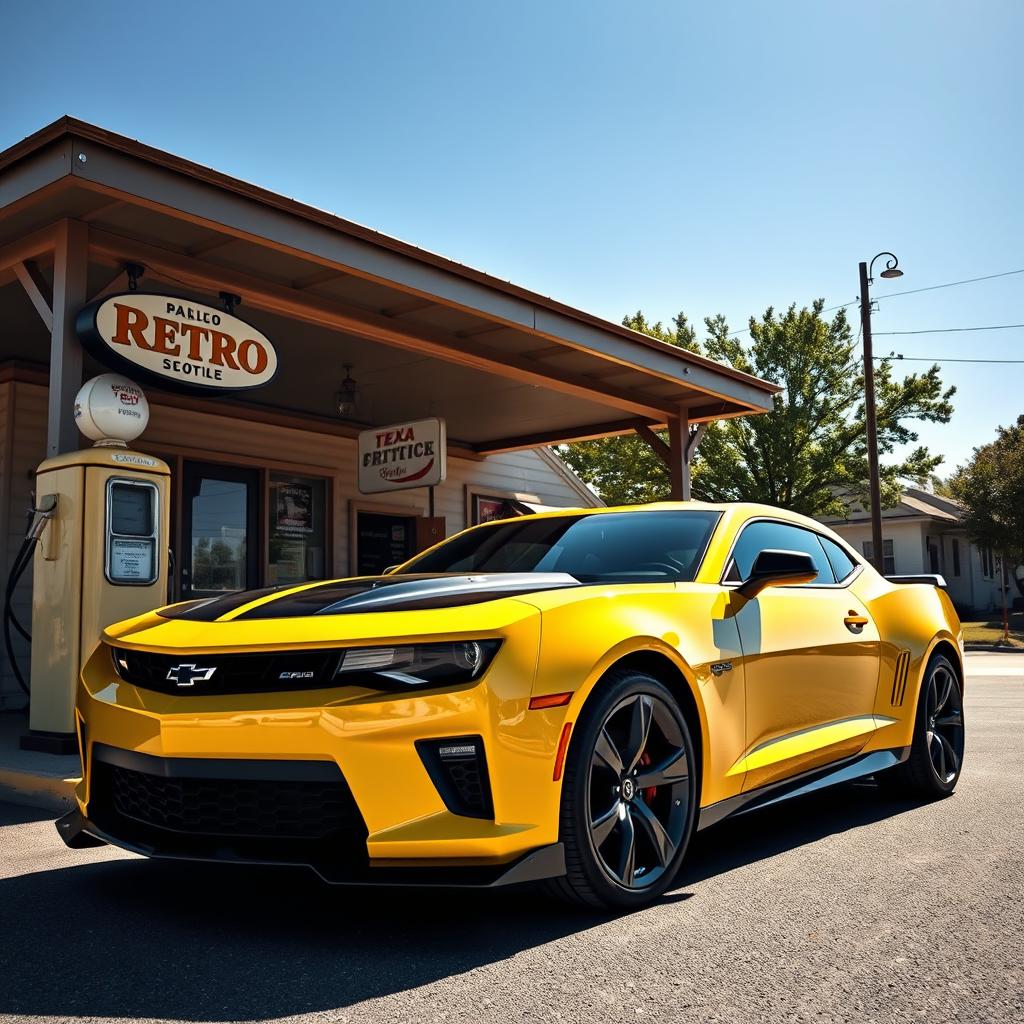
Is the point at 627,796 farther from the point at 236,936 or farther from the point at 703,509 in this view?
the point at 703,509

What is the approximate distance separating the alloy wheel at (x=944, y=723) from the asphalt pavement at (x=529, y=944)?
102cm

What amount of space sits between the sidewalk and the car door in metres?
3.34

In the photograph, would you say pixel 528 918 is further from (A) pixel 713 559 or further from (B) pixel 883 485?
(B) pixel 883 485

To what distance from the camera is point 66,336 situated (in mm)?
6738

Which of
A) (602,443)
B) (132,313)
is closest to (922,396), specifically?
(602,443)

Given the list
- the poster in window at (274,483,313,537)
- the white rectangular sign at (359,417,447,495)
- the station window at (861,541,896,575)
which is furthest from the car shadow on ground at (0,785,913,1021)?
the station window at (861,541,896,575)

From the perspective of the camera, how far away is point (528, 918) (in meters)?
3.33

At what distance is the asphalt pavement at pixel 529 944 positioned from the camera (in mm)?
2588

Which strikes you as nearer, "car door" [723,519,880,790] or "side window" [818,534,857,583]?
"car door" [723,519,880,790]

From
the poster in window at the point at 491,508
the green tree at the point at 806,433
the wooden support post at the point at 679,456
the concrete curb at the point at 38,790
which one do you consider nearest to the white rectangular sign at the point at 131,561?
the concrete curb at the point at 38,790

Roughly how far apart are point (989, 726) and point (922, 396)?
2313 cm

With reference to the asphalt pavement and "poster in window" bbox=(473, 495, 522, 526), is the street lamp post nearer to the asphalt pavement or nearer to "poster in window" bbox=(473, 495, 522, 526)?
"poster in window" bbox=(473, 495, 522, 526)

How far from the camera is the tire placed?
5.30m

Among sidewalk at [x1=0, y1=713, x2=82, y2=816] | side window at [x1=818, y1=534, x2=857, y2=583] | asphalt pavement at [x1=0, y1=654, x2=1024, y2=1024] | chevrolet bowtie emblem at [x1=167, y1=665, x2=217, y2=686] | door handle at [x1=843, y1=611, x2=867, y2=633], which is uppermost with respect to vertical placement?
side window at [x1=818, y1=534, x2=857, y2=583]
